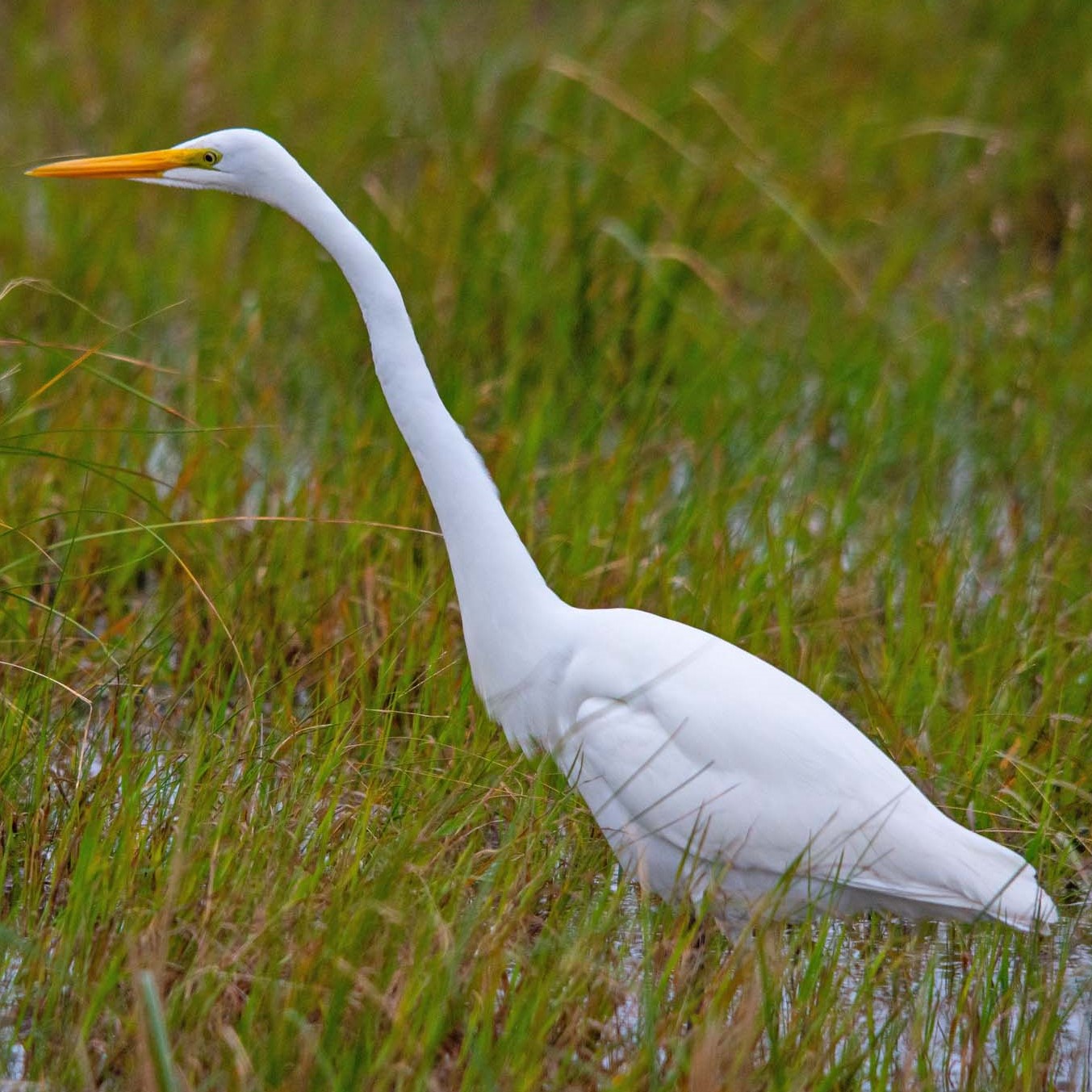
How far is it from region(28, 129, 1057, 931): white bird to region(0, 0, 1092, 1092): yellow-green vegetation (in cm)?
10

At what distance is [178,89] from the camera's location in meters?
6.01

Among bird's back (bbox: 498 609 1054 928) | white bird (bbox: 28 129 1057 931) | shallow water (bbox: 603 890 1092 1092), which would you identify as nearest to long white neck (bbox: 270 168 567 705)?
white bird (bbox: 28 129 1057 931)

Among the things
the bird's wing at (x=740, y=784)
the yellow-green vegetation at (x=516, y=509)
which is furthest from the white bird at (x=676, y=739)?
the yellow-green vegetation at (x=516, y=509)

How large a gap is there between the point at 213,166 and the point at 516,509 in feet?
4.42

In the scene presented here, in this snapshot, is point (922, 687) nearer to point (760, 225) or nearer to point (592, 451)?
point (592, 451)

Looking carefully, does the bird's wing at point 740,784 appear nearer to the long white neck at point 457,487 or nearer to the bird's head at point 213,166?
the long white neck at point 457,487

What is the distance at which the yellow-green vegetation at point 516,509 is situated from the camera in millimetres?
2137

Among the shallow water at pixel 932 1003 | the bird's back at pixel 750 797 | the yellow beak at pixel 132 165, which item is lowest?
the shallow water at pixel 932 1003

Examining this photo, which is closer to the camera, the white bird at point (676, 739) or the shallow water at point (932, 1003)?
the shallow water at point (932, 1003)

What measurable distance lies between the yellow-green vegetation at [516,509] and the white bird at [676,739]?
4.1 inches

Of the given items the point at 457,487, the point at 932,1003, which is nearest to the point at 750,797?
the point at 932,1003

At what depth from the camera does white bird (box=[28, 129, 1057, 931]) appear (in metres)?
2.45

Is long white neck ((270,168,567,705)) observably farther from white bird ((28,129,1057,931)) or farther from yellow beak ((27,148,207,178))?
yellow beak ((27,148,207,178))

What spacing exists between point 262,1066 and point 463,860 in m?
0.46
